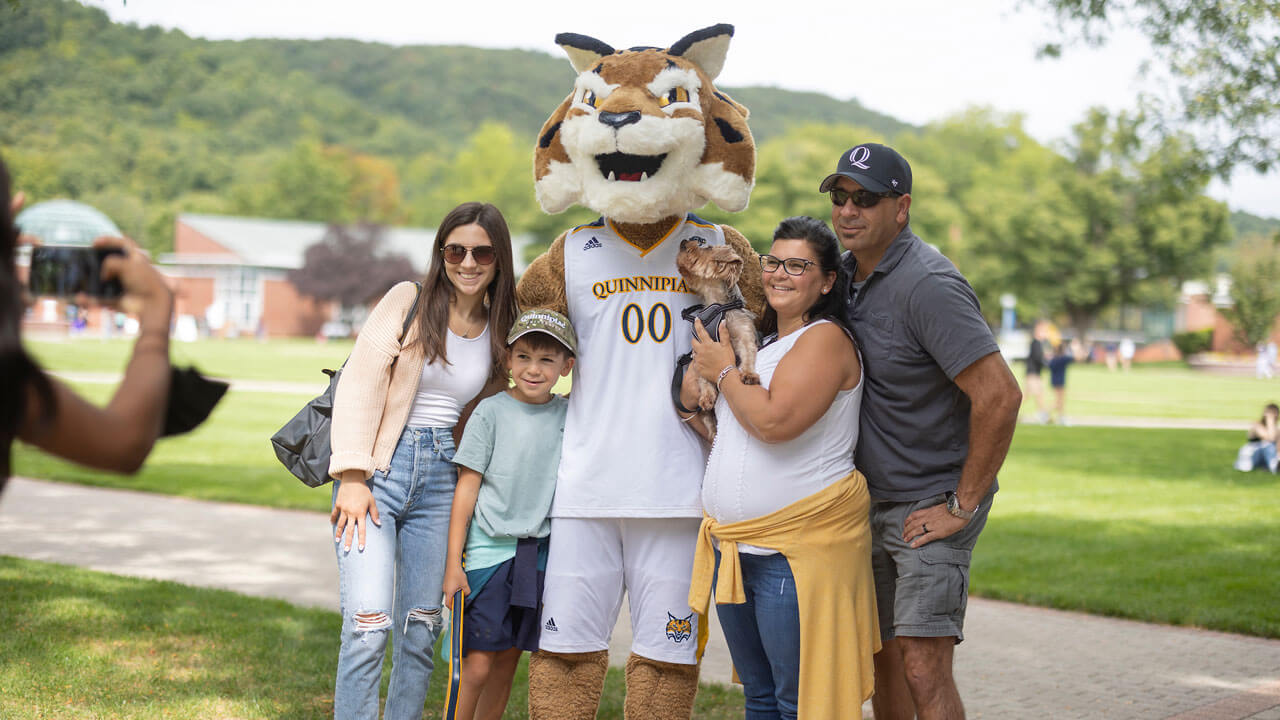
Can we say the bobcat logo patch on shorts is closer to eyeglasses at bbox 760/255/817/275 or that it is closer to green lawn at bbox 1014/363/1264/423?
eyeglasses at bbox 760/255/817/275

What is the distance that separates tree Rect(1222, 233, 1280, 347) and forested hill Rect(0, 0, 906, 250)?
38528 millimetres

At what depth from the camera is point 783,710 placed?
138 inches

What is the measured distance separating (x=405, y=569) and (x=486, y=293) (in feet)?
3.46

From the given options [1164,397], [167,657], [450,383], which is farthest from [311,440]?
[1164,397]

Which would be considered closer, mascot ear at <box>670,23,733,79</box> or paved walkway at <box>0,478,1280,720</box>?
mascot ear at <box>670,23,733,79</box>

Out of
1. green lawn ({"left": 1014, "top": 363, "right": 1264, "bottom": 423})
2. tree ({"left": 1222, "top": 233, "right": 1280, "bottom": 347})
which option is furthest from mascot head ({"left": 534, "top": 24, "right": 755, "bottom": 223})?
tree ({"left": 1222, "top": 233, "right": 1280, "bottom": 347})

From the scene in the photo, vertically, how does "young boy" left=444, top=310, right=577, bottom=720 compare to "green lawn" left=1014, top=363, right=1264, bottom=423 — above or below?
above

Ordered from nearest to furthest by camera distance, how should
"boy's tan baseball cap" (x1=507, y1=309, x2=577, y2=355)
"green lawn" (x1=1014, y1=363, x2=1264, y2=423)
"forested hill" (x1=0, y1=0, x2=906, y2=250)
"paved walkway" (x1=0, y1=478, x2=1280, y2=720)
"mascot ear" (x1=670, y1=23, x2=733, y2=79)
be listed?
"boy's tan baseball cap" (x1=507, y1=309, x2=577, y2=355)
"mascot ear" (x1=670, y1=23, x2=733, y2=79)
"paved walkway" (x1=0, y1=478, x2=1280, y2=720)
"green lawn" (x1=1014, y1=363, x2=1264, y2=423)
"forested hill" (x1=0, y1=0, x2=906, y2=250)

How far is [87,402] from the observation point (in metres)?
2.10

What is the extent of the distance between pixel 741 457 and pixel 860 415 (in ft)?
1.66

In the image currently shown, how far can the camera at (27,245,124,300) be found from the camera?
7.32 feet

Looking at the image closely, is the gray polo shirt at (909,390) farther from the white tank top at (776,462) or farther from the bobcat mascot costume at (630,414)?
the bobcat mascot costume at (630,414)

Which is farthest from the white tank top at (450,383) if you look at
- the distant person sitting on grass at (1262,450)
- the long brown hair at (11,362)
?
the distant person sitting on grass at (1262,450)

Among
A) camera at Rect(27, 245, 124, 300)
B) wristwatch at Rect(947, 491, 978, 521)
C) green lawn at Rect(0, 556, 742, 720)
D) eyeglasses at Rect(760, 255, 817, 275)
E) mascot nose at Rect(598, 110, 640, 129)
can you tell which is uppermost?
mascot nose at Rect(598, 110, 640, 129)
